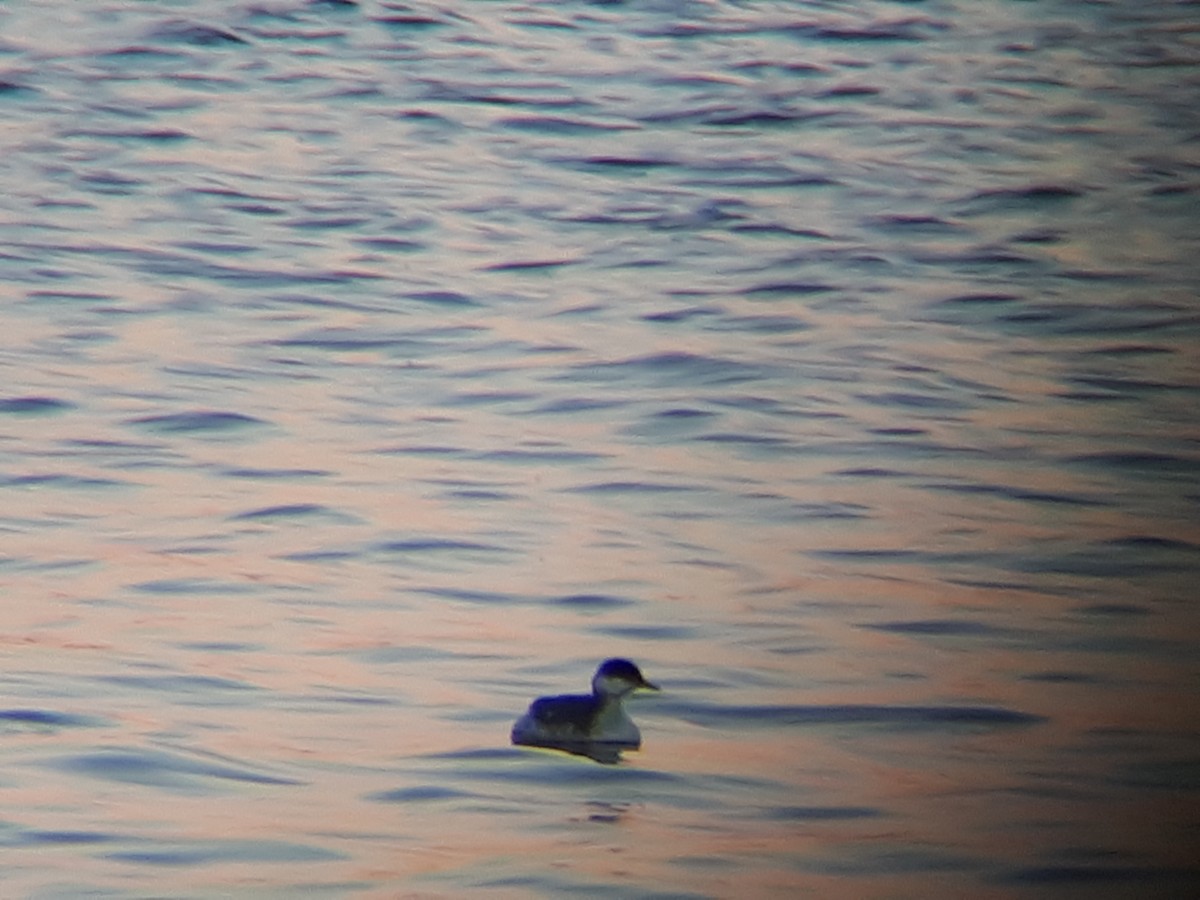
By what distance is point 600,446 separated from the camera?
11148 millimetres

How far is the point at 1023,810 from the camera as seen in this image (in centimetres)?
737

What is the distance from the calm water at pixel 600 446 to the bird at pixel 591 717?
0.09m

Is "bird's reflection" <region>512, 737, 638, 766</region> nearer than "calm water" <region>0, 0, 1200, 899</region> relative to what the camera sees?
No

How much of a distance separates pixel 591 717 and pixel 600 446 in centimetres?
366

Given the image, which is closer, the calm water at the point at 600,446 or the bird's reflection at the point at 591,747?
the calm water at the point at 600,446

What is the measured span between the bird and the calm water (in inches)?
3.6

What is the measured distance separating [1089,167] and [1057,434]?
521 centimetres

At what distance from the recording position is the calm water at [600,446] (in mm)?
7285

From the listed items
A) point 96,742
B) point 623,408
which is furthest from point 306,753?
point 623,408

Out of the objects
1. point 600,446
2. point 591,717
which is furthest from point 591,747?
point 600,446

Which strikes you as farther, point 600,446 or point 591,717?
point 600,446

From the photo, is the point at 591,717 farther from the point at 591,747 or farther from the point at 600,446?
the point at 600,446

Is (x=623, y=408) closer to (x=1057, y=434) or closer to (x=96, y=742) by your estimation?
(x=1057, y=434)

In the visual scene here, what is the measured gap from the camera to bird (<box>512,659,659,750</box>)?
24.7ft
